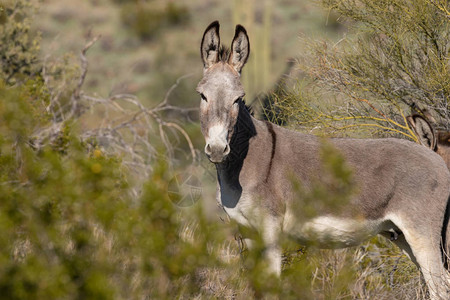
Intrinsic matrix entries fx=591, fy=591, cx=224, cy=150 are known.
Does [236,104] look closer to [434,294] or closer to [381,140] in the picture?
[381,140]

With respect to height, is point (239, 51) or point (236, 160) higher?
point (239, 51)

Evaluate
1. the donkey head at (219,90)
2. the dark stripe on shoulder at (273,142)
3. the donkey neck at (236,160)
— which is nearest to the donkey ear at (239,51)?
the donkey head at (219,90)

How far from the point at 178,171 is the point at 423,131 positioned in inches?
151

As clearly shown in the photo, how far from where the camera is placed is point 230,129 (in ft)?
14.8

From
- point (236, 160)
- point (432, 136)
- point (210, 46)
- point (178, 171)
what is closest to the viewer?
point (236, 160)

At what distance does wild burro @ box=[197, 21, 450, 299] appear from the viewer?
4602 millimetres

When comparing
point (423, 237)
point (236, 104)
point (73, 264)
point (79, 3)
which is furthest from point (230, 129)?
point (79, 3)

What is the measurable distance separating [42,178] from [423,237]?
3080mm

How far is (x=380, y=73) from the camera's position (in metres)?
7.11

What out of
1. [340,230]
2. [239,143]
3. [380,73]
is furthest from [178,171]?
[340,230]

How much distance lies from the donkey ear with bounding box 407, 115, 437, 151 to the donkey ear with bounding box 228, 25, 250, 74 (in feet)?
6.18

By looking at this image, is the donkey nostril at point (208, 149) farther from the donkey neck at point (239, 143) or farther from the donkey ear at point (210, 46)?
the donkey ear at point (210, 46)

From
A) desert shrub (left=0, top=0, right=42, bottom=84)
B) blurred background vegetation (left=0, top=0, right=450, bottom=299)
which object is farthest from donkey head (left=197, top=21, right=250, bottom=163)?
desert shrub (left=0, top=0, right=42, bottom=84)

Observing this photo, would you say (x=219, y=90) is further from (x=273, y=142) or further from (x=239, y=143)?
(x=273, y=142)
